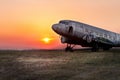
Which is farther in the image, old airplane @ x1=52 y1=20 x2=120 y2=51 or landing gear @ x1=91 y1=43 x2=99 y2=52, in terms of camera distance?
landing gear @ x1=91 y1=43 x2=99 y2=52

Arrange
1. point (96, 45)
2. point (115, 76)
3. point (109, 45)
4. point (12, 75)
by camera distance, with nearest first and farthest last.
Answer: point (115, 76) → point (12, 75) → point (96, 45) → point (109, 45)

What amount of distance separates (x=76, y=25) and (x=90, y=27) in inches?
156

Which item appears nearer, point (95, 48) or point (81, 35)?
point (81, 35)

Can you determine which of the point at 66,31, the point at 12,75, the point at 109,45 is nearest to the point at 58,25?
the point at 66,31

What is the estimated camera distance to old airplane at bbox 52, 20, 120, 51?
50.2 meters

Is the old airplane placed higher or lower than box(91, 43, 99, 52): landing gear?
higher

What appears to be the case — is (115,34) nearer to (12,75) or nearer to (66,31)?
(66,31)

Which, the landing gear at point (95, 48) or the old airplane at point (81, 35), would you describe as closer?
the old airplane at point (81, 35)

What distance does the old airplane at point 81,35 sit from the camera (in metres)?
50.2

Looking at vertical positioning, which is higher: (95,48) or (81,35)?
(81,35)

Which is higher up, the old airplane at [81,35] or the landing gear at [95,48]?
the old airplane at [81,35]

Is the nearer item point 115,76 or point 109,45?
point 115,76

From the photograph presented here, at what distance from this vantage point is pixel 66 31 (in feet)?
165

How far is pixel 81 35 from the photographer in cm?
5088
